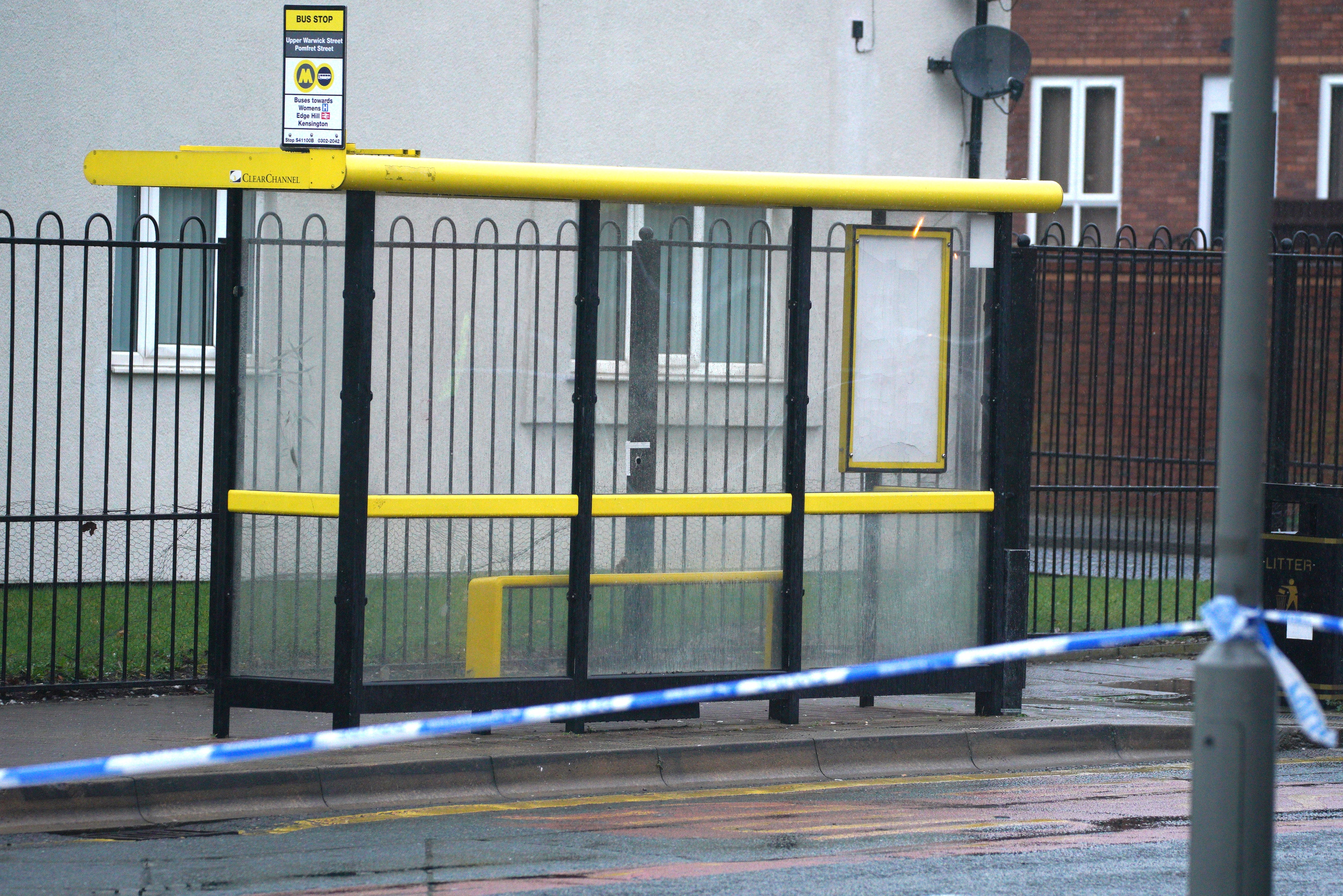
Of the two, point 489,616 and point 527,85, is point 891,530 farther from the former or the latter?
point 527,85

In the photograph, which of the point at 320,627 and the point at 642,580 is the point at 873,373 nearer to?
the point at 642,580

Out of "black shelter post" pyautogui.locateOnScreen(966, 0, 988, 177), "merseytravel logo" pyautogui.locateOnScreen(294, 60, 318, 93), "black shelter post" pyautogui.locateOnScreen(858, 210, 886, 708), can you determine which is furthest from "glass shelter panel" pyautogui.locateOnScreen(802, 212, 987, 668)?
"black shelter post" pyautogui.locateOnScreen(966, 0, 988, 177)

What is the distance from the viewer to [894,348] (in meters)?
8.58

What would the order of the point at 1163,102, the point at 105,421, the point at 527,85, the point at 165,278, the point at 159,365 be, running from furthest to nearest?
1. the point at 1163,102
2. the point at 527,85
3. the point at 165,278
4. the point at 159,365
5. the point at 105,421

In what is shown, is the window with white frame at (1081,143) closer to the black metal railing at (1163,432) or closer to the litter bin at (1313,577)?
the black metal railing at (1163,432)

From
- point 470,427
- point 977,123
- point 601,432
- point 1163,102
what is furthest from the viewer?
point 1163,102

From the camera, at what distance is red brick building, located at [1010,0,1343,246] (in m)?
20.6

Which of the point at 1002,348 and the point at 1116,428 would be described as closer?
the point at 1002,348

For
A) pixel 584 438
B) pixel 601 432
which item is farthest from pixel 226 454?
pixel 601 432

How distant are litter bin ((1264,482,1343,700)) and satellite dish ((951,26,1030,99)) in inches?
211

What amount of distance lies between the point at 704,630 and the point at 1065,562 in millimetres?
8786

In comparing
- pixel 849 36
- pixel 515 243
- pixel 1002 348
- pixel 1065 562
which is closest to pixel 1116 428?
pixel 1065 562

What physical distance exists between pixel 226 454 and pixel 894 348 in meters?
3.38

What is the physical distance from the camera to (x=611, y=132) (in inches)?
529
